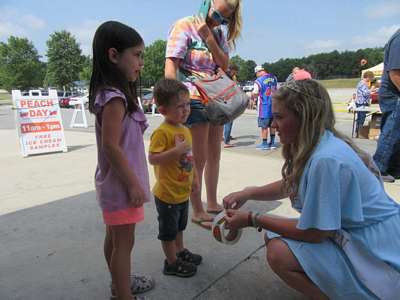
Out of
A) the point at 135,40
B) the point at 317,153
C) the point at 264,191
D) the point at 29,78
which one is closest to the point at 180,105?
the point at 135,40

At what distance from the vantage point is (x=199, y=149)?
3018 mm

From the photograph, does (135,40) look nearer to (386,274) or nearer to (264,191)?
(264,191)

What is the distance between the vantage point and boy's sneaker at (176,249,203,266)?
8.03 ft

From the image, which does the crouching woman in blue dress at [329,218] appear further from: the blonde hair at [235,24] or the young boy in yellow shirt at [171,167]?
the blonde hair at [235,24]

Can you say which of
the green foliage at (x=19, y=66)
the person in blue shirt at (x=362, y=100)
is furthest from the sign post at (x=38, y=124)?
the green foliage at (x=19, y=66)

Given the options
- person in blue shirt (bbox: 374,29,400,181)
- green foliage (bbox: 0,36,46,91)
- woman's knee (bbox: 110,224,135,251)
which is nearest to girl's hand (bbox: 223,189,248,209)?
woman's knee (bbox: 110,224,135,251)

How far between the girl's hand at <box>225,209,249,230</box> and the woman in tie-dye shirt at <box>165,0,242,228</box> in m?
0.95

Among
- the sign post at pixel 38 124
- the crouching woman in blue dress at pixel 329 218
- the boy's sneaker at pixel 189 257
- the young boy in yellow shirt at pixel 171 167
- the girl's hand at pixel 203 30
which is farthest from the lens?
the sign post at pixel 38 124

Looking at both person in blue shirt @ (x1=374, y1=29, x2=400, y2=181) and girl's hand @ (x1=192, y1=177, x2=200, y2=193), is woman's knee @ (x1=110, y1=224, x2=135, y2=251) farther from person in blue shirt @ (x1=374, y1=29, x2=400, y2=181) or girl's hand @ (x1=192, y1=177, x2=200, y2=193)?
person in blue shirt @ (x1=374, y1=29, x2=400, y2=181)

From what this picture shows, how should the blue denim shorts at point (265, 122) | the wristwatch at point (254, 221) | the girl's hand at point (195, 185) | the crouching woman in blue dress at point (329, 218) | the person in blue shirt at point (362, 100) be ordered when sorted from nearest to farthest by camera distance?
the crouching woman in blue dress at point (329, 218)
the wristwatch at point (254, 221)
the girl's hand at point (195, 185)
the blue denim shorts at point (265, 122)
the person in blue shirt at point (362, 100)

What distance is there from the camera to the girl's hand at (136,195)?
1.81m

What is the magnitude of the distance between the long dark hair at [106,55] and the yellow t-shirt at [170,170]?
0.43 m

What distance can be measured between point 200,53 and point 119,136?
4.50 feet

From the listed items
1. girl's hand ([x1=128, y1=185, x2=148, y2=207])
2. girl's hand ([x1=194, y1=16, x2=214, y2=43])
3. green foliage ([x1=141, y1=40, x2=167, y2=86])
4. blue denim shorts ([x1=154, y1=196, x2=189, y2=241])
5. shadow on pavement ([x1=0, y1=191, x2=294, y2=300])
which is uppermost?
green foliage ([x1=141, y1=40, x2=167, y2=86])
